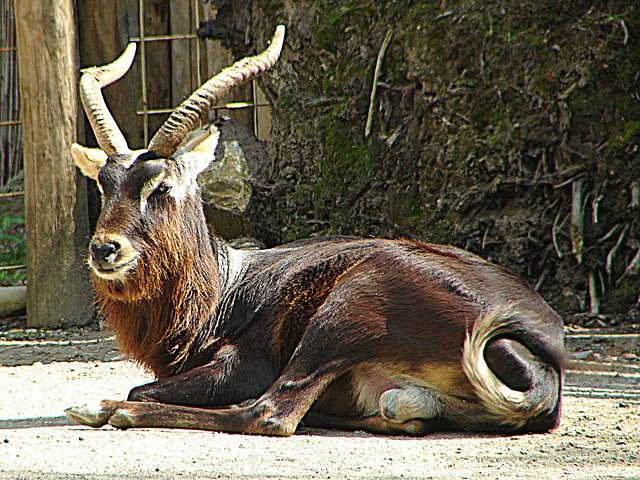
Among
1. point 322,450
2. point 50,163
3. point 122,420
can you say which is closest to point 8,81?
point 50,163

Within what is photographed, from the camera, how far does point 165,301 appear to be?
4035 mm

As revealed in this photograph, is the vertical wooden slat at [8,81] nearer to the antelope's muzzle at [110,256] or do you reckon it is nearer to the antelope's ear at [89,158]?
the antelope's ear at [89,158]

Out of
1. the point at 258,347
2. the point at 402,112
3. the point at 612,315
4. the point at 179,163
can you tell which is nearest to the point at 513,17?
the point at 402,112

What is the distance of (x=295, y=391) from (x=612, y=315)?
3.10m

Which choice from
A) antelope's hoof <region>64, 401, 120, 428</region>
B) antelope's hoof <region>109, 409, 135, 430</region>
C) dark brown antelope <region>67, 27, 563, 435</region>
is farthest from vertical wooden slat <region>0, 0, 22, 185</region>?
antelope's hoof <region>109, 409, 135, 430</region>

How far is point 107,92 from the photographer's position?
702 centimetres

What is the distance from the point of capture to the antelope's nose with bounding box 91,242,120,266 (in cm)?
373

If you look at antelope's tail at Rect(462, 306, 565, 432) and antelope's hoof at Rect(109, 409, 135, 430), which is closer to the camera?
antelope's tail at Rect(462, 306, 565, 432)

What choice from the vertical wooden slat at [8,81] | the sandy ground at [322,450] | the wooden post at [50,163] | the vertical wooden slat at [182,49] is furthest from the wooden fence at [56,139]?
the sandy ground at [322,450]

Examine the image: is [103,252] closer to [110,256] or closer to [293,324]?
[110,256]

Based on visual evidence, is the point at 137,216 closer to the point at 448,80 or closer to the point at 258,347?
the point at 258,347

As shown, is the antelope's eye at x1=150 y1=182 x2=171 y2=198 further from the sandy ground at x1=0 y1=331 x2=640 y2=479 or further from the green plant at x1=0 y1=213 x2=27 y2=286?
the green plant at x1=0 y1=213 x2=27 y2=286

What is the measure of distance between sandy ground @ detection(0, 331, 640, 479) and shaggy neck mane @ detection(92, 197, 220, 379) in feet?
1.73

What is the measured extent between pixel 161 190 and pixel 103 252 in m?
0.49
